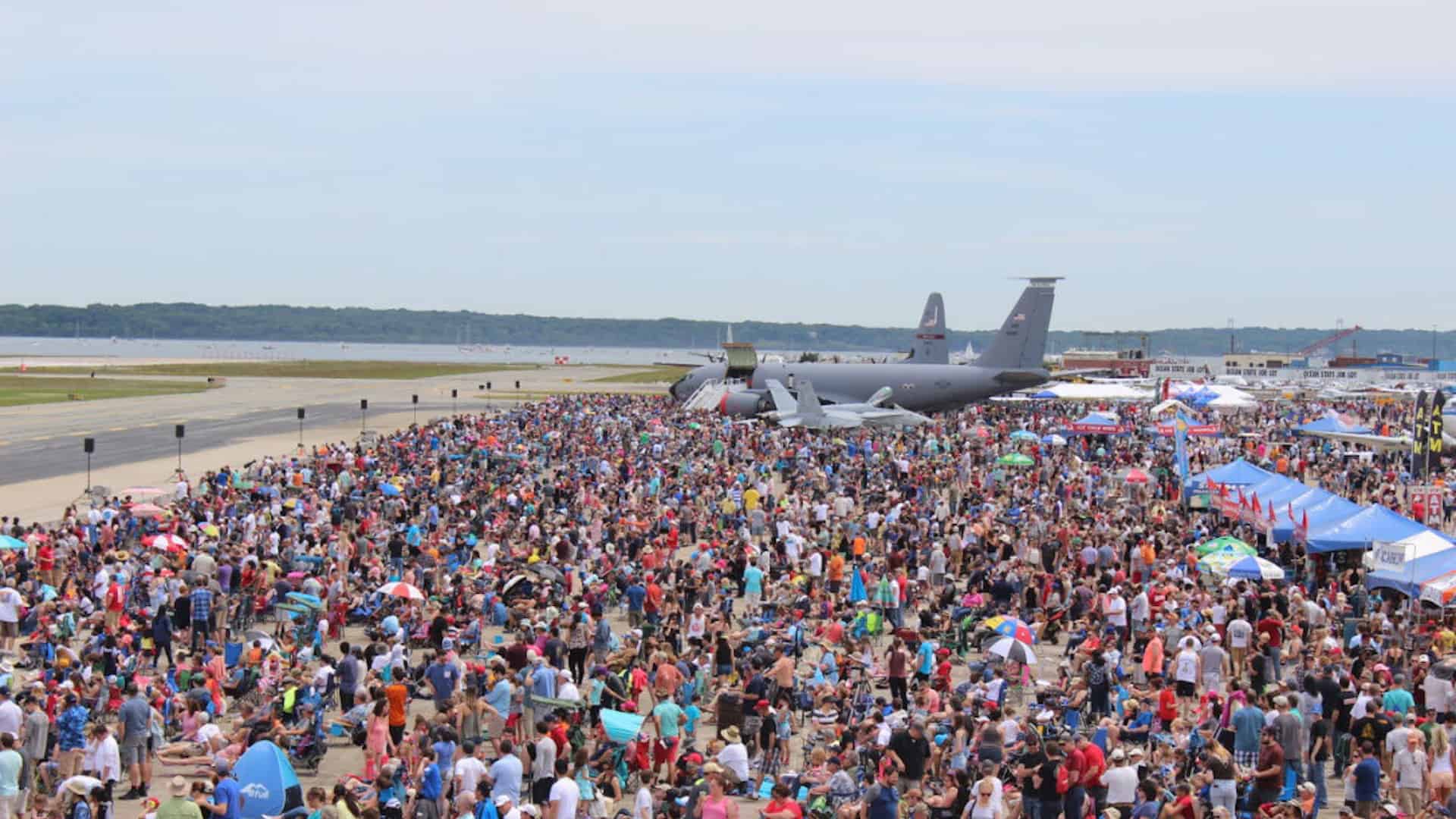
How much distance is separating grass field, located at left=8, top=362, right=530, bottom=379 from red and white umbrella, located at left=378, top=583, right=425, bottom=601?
321 feet

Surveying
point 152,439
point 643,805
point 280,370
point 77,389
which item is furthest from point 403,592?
point 280,370

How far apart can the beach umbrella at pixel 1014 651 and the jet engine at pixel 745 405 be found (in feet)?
139

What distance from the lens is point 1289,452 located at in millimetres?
44250

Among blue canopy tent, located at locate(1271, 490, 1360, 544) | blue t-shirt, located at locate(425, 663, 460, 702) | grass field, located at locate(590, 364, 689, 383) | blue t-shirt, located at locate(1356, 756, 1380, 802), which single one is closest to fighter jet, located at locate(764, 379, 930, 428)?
blue canopy tent, located at locate(1271, 490, 1360, 544)

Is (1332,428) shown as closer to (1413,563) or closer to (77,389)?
(1413,563)

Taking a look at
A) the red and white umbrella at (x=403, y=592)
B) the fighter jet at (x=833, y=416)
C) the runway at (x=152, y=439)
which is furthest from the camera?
the fighter jet at (x=833, y=416)

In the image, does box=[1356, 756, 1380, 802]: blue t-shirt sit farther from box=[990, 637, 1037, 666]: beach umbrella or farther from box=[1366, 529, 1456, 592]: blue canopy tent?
box=[1366, 529, 1456, 592]: blue canopy tent

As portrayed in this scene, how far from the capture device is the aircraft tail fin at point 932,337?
72375 millimetres

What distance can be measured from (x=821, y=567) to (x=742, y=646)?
17.6ft

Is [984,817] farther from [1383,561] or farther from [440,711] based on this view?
[1383,561]

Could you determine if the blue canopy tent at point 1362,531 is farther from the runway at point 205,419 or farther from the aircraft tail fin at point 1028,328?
the aircraft tail fin at point 1028,328

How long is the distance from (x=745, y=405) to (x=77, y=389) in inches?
1940

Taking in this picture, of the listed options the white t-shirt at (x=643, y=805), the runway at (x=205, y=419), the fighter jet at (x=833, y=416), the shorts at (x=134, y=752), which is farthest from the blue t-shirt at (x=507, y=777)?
the fighter jet at (x=833, y=416)

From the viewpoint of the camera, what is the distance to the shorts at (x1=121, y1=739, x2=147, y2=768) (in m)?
12.1
